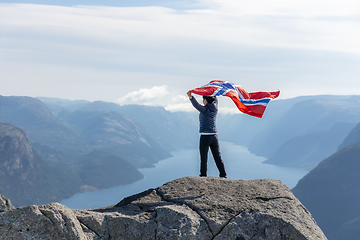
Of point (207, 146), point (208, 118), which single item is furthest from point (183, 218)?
point (208, 118)

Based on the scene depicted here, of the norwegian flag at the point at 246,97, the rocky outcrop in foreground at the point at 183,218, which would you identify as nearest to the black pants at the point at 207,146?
the rocky outcrop in foreground at the point at 183,218

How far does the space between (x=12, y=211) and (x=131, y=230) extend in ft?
11.1

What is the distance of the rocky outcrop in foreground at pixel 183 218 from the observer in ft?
27.4

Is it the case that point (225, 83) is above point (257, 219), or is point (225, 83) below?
above

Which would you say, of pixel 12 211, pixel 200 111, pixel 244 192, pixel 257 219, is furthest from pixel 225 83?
pixel 12 211

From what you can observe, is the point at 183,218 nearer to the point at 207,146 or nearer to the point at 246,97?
the point at 207,146

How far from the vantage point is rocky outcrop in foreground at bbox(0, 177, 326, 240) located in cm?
835

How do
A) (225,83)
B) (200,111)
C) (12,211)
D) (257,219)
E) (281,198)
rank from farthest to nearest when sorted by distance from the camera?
1. (225,83)
2. (200,111)
3. (281,198)
4. (257,219)
5. (12,211)

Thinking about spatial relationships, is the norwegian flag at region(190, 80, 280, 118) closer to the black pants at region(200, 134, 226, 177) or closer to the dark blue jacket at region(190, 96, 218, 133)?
the dark blue jacket at region(190, 96, 218, 133)

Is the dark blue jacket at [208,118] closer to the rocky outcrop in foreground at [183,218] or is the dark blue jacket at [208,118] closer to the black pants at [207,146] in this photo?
the black pants at [207,146]

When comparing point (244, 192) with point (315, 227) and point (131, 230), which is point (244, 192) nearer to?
point (315, 227)

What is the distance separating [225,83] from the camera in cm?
1502

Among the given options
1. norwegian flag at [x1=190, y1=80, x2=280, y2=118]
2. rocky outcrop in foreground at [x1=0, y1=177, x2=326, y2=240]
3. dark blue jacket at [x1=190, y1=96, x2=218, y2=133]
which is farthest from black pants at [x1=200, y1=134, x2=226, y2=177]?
norwegian flag at [x1=190, y1=80, x2=280, y2=118]

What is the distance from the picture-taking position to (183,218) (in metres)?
9.84
